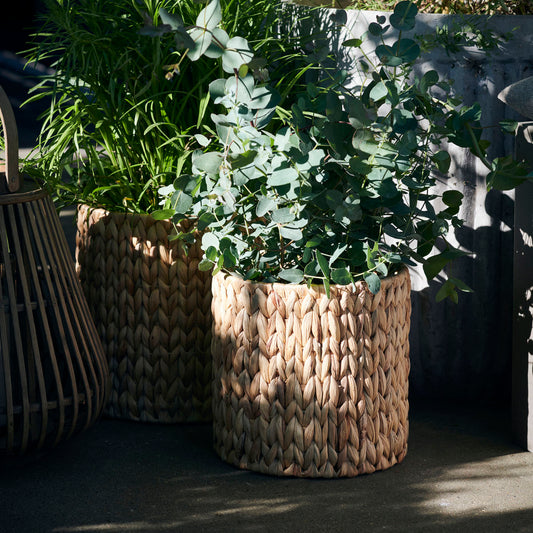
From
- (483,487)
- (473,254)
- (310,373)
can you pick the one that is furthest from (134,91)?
(483,487)

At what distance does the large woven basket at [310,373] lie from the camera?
1.41m

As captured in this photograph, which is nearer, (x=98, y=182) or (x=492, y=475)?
(x=492, y=475)

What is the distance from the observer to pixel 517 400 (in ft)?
5.31

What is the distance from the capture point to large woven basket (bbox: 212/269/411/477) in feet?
4.64

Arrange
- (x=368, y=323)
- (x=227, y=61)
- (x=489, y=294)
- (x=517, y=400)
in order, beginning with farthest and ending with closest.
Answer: (x=489, y=294), (x=517, y=400), (x=368, y=323), (x=227, y=61)

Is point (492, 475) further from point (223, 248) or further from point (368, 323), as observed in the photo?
point (223, 248)

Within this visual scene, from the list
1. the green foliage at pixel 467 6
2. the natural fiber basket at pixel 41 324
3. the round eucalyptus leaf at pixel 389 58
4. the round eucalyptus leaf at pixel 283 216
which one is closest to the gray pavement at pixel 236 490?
the natural fiber basket at pixel 41 324

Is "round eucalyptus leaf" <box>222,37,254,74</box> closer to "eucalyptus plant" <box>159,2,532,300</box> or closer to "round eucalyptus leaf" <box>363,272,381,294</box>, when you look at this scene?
"eucalyptus plant" <box>159,2,532,300</box>

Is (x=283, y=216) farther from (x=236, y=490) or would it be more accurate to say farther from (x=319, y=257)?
(x=236, y=490)

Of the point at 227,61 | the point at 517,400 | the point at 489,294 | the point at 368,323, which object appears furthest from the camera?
the point at 489,294

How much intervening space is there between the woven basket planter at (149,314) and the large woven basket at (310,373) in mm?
176

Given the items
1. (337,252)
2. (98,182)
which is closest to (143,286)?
(98,182)

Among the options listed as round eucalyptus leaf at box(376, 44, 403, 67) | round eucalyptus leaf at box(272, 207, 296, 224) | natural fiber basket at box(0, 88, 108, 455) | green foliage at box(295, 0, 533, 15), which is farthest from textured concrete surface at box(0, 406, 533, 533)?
green foliage at box(295, 0, 533, 15)

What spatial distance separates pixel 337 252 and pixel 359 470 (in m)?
0.44
